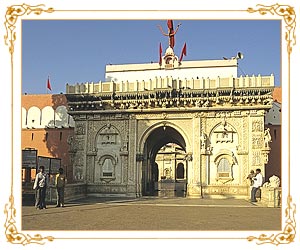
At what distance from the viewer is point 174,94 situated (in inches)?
807

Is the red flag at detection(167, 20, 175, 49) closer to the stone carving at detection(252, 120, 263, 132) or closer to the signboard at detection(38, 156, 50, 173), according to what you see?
the stone carving at detection(252, 120, 263, 132)

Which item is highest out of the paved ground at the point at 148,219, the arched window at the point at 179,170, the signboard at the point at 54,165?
the signboard at the point at 54,165

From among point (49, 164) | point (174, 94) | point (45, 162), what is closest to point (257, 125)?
point (174, 94)

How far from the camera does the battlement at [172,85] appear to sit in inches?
789

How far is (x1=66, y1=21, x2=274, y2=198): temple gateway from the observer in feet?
65.6

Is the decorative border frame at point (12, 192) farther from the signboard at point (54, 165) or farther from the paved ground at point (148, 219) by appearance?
the signboard at point (54, 165)

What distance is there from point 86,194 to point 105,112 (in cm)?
432

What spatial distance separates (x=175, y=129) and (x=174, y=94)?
1816mm

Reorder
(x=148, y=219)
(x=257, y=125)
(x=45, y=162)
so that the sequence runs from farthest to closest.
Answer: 1. (x=257, y=125)
2. (x=45, y=162)
3. (x=148, y=219)

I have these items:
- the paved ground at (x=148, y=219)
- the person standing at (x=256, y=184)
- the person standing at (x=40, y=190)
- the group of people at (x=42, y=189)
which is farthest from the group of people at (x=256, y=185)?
the person standing at (x=40, y=190)

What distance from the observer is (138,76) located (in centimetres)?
2345

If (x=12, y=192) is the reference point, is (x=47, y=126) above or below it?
above

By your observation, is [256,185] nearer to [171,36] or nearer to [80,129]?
[80,129]

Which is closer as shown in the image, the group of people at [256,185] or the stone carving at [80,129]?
the group of people at [256,185]
